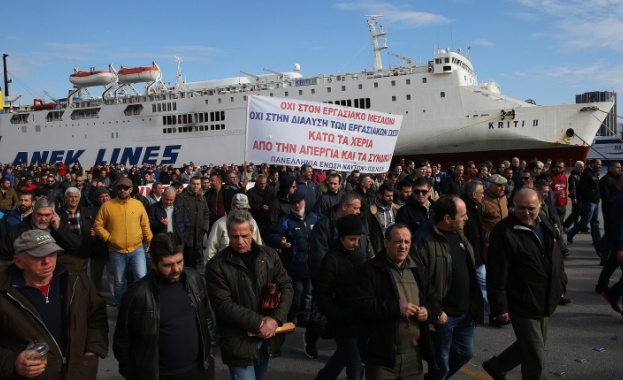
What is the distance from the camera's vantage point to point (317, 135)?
7.80 m

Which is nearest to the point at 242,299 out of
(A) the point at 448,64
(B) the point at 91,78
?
(A) the point at 448,64

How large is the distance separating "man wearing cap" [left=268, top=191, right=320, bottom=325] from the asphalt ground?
421mm

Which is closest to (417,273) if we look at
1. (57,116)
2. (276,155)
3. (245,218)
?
(245,218)

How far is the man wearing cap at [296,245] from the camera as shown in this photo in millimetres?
4898

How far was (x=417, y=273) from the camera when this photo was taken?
9.78ft

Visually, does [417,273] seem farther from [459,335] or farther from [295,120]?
[295,120]

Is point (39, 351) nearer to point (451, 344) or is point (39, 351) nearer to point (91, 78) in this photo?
point (451, 344)

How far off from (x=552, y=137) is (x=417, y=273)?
24.6 m

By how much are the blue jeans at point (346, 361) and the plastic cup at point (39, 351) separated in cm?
182

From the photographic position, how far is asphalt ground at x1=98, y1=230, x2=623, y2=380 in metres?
3.96

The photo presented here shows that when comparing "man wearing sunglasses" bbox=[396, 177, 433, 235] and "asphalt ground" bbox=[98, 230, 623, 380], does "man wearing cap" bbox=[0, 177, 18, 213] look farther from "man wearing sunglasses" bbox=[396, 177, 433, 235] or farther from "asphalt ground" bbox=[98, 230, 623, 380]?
"man wearing sunglasses" bbox=[396, 177, 433, 235]

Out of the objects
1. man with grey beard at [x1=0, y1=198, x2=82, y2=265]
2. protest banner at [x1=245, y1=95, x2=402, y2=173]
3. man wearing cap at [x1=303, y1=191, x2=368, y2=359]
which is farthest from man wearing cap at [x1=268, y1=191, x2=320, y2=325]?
protest banner at [x1=245, y1=95, x2=402, y2=173]

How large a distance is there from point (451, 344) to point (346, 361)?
0.76m

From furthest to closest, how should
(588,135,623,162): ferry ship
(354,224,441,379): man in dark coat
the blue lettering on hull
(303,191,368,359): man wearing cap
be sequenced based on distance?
(588,135,623,162): ferry ship < the blue lettering on hull < (303,191,368,359): man wearing cap < (354,224,441,379): man in dark coat
